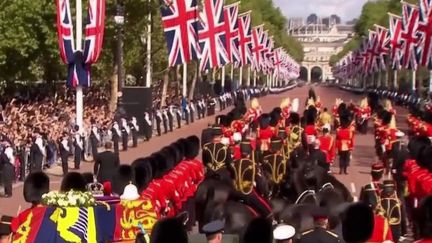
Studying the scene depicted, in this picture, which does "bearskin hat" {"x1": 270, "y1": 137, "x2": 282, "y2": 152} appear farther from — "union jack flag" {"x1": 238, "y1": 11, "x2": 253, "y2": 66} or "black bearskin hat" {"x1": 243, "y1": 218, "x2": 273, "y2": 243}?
"union jack flag" {"x1": 238, "y1": 11, "x2": 253, "y2": 66}

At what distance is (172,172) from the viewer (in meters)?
15.1

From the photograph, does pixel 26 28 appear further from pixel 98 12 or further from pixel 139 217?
pixel 139 217

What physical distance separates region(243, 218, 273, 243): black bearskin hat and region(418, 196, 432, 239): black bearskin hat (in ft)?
3.67

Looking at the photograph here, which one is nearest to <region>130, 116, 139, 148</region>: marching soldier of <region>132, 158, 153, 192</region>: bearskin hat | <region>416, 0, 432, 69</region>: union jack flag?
<region>416, 0, 432, 69</region>: union jack flag

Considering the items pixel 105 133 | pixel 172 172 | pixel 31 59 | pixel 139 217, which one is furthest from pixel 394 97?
pixel 139 217

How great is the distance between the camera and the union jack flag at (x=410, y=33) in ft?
146

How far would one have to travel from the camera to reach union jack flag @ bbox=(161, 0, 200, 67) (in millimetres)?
32250

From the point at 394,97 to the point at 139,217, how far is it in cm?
6488

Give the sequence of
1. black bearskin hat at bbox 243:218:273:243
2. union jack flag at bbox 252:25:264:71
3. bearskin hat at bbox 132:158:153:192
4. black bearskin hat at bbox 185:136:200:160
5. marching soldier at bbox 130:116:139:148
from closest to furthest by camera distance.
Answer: black bearskin hat at bbox 243:218:273:243, bearskin hat at bbox 132:158:153:192, black bearskin hat at bbox 185:136:200:160, marching soldier at bbox 130:116:139:148, union jack flag at bbox 252:25:264:71

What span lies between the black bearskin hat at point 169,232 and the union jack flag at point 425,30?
32.5 meters

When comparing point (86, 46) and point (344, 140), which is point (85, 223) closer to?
point (344, 140)

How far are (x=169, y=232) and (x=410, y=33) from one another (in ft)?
127

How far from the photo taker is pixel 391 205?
1197cm

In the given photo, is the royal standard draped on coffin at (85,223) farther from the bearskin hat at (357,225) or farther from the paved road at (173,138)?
the paved road at (173,138)
